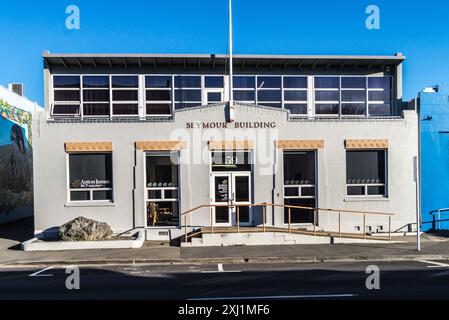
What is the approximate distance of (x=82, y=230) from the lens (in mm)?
14109

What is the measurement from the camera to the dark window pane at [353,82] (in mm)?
19781

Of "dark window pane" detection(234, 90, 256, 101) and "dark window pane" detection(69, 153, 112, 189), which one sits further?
"dark window pane" detection(234, 90, 256, 101)

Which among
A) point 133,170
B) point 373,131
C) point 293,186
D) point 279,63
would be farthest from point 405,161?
point 133,170

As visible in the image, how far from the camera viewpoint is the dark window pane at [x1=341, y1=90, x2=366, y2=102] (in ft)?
64.5

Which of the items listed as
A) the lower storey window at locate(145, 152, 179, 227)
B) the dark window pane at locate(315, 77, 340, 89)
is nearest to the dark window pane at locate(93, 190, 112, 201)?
the lower storey window at locate(145, 152, 179, 227)

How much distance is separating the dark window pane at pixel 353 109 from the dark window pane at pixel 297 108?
178 cm

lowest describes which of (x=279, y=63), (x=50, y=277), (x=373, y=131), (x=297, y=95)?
(x=50, y=277)

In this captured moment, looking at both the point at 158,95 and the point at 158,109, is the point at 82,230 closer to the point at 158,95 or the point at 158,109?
the point at 158,109

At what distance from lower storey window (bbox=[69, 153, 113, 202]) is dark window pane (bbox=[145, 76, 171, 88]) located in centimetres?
465

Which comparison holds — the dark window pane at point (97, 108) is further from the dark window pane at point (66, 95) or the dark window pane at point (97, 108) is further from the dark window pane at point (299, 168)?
the dark window pane at point (299, 168)

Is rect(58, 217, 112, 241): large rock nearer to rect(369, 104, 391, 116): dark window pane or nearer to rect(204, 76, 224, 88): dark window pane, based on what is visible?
rect(204, 76, 224, 88): dark window pane
